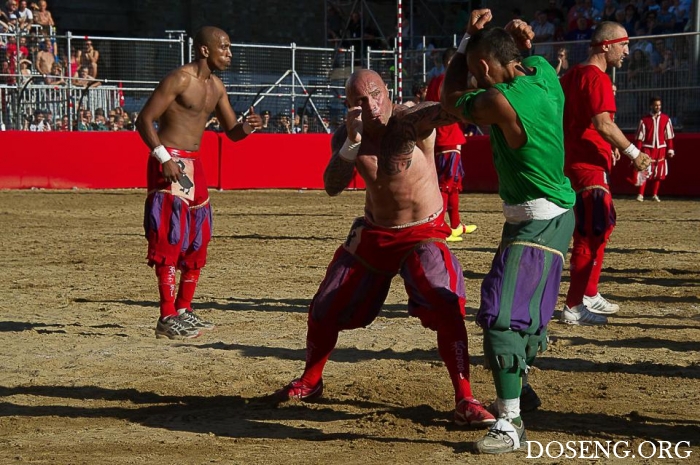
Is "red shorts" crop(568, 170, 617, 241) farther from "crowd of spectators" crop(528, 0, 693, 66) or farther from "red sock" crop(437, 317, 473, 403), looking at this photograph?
"crowd of spectators" crop(528, 0, 693, 66)

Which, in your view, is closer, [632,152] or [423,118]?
[423,118]

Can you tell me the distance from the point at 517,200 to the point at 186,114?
3.33 m

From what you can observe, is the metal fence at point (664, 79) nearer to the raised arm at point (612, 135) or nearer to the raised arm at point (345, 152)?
the raised arm at point (612, 135)

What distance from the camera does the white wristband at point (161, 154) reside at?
754 centimetres

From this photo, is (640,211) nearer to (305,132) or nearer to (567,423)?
(305,132)

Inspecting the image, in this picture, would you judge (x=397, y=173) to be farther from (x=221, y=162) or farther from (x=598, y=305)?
(x=221, y=162)

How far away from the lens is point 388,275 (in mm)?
5836

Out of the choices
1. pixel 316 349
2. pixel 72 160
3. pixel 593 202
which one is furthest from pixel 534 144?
pixel 72 160

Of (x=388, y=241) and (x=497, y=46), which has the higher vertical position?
(x=497, y=46)

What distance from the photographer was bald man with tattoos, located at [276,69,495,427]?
5.55 metres

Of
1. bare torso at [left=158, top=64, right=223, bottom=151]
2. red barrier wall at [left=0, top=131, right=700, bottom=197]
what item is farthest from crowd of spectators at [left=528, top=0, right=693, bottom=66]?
bare torso at [left=158, top=64, right=223, bottom=151]

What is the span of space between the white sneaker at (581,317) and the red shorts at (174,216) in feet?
8.81

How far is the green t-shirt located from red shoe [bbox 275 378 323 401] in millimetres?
1531

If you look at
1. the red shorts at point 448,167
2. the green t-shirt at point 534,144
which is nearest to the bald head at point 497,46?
the green t-shirt at point 534,144
